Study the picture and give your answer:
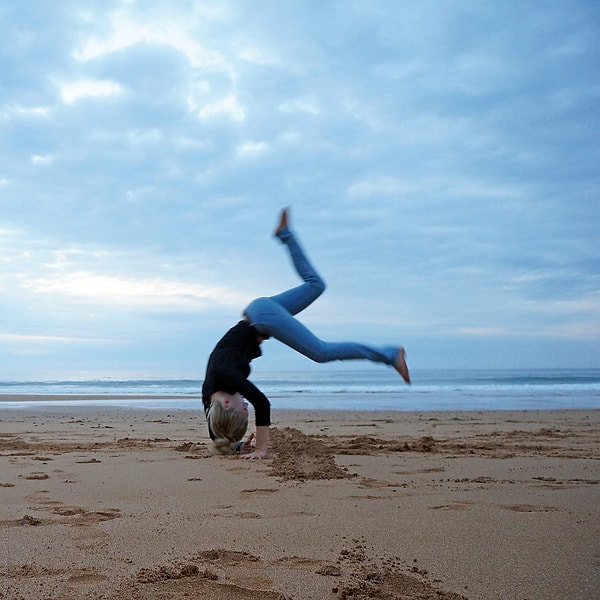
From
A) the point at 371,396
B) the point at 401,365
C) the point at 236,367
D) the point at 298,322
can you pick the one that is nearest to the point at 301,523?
the point at 401,365

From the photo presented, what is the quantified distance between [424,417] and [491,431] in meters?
2.99

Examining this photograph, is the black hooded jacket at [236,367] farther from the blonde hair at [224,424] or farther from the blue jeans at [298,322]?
the blue jeans at [298,322]

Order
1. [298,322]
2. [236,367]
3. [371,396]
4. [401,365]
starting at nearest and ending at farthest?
[401,365]
[298,322]
[236,367]
[371,396]

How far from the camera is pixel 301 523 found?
3.21 metres

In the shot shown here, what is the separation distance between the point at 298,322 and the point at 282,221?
91 cm

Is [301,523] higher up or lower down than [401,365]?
lower down

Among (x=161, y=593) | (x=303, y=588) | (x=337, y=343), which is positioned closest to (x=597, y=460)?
(x=337, y=343)

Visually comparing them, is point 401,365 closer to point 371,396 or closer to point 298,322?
point 298,322

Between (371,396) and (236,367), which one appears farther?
(371,396)

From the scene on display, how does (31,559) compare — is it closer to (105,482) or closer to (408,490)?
(105,482)

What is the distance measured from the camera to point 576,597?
87.2 inches

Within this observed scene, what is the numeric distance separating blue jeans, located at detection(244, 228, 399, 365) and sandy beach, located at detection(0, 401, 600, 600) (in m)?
0.93

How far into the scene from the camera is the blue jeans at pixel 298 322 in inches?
157

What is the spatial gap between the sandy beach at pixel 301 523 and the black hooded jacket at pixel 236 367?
605 mm
